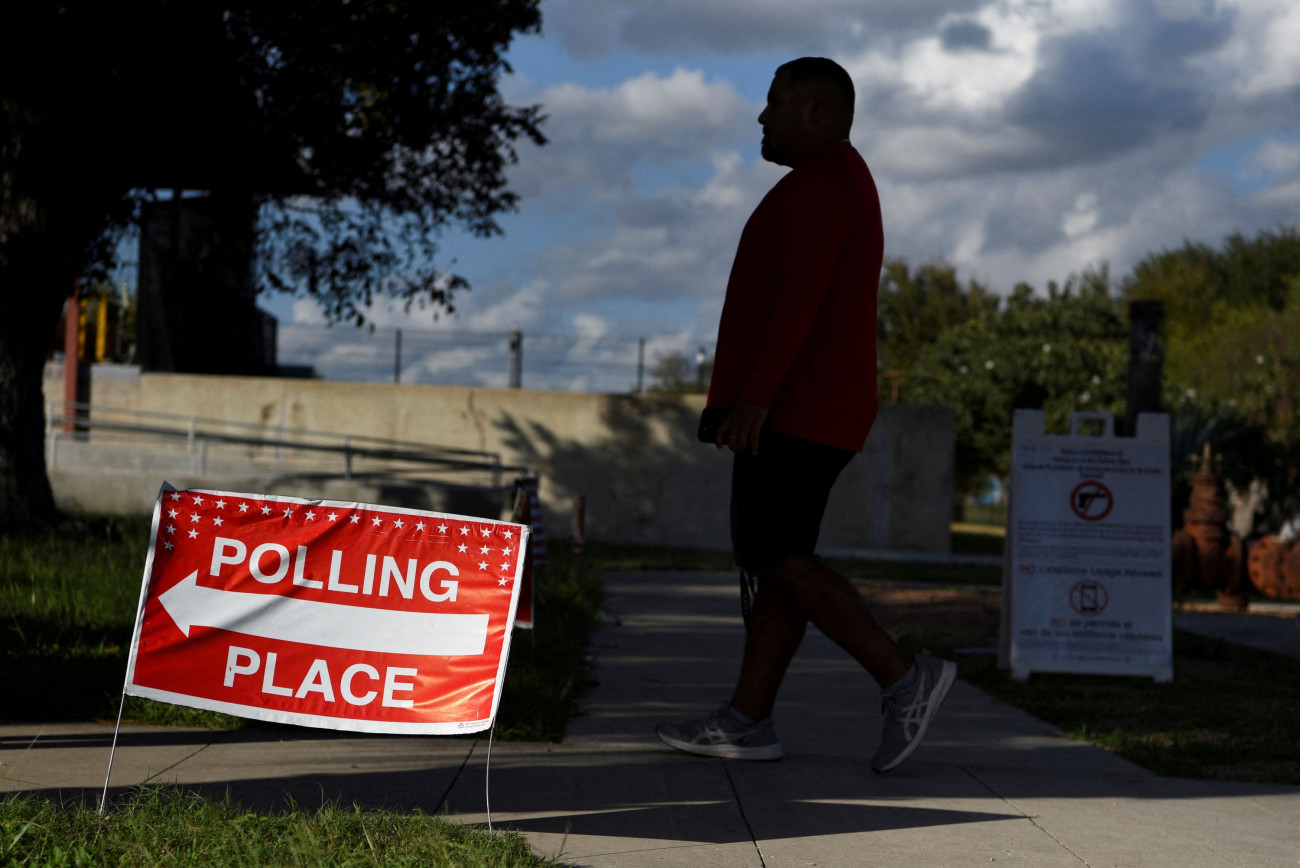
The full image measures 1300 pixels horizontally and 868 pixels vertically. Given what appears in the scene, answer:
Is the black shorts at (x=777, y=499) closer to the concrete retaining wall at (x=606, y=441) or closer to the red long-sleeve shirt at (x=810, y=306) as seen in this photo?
the red long-sleeve shirt at (x=810, y=306)

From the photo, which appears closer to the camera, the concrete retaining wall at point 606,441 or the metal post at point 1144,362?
the metal post at point 1144,362

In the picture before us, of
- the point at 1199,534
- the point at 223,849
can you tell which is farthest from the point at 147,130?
the point at 1199,534

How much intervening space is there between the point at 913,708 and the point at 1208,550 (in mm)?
10121

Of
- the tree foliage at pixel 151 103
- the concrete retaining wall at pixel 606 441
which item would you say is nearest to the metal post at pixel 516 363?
the concrete retaining wall at pixel 606 441

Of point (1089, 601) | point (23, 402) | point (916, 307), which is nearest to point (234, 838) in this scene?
point (1089, 601)

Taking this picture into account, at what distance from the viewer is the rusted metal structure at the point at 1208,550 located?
12.5m

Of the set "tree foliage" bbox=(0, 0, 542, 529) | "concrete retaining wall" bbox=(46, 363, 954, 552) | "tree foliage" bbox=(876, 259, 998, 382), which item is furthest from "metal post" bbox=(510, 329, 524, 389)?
"tree foliage" bbox=(876, 259, 998, 382)

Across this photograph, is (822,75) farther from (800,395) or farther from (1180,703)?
(1180,703)

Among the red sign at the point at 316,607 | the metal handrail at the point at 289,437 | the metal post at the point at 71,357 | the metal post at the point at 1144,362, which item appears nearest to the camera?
the red sign at the point at 316,607

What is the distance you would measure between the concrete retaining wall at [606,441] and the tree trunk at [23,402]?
1095 centimetres

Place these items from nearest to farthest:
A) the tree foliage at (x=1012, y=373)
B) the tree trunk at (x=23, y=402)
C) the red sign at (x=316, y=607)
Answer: the red sign at (x=316, y=607), the tree trunk at (x=23, y=402), the tree foliage at (x=1012, y=373)

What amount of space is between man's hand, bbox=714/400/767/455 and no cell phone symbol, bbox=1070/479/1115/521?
3.48m

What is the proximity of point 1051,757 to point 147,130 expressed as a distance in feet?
28.6

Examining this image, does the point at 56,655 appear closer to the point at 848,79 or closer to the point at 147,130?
the point at 848,79
